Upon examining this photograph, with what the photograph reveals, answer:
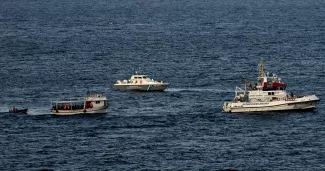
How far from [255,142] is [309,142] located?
8.16 meters

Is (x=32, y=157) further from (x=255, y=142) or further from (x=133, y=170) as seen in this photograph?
(x=255, y=142)

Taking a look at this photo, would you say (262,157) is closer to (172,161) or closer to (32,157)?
(172,161)

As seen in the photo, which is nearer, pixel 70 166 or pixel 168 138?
pixel 70 166

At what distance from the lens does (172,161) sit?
18050 cm

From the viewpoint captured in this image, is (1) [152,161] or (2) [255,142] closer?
(1) [152,161]

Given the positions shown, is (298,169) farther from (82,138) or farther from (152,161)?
(82,138)

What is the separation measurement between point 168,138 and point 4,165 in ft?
96.9

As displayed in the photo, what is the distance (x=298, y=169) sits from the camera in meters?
176

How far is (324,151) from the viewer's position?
613 feet

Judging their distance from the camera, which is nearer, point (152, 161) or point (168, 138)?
point (152, 161)

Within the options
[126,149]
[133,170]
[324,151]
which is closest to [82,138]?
[126,149]

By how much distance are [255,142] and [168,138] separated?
527 inches

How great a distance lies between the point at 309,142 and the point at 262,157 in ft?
43.9

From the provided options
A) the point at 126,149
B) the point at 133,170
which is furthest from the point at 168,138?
the point at 133,170
